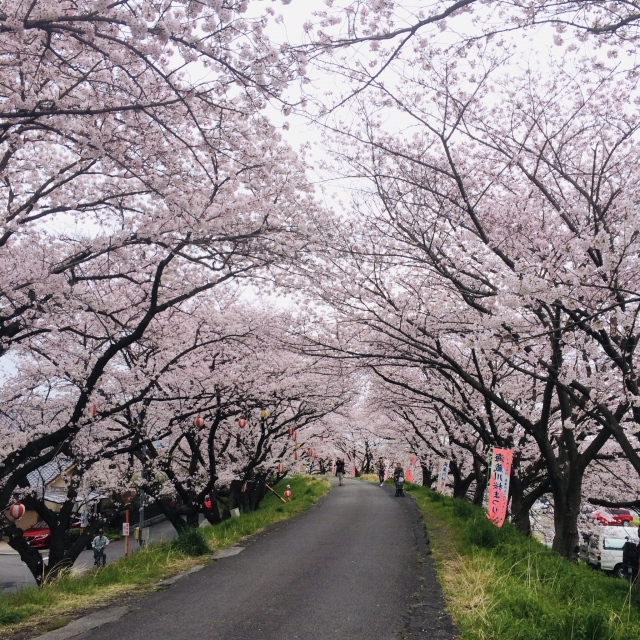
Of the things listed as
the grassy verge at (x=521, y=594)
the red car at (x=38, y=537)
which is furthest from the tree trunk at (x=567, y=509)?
Result: the red car at (x=38, y=537)

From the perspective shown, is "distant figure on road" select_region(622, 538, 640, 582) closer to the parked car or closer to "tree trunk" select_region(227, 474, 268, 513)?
"tree trunk" select_region(227, 474, 268, 513)

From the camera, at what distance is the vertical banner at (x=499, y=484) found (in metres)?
10.6

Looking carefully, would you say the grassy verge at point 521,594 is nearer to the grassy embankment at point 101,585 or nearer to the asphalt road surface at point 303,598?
the asphalt road surface at point 303,598

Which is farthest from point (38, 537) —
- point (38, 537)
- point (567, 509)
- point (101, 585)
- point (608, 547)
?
point (567, 509)

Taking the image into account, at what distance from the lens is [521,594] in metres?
5.91

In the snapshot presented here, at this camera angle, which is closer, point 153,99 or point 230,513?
point 153,99

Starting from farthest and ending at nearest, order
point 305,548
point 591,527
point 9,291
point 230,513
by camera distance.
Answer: point 591,527, point 230,513, point 305,548, point 9,291

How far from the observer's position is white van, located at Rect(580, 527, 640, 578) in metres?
16.3

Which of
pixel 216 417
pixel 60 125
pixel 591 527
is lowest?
pixel 591 527

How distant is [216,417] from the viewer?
14.4m

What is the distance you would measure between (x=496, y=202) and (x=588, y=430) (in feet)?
18.2

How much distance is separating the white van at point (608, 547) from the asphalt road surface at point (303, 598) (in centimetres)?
768

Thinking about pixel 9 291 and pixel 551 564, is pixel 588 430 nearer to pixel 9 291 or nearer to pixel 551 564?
pixel 551 564

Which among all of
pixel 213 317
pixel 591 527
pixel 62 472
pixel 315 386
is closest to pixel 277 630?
pixel 213 317
